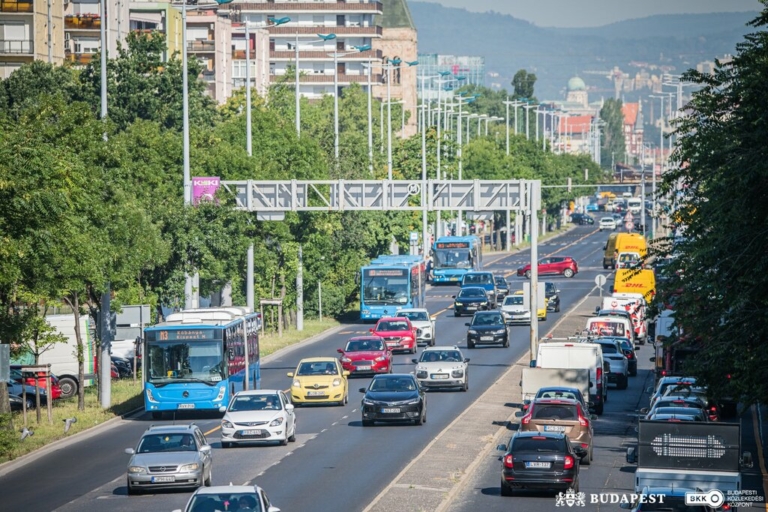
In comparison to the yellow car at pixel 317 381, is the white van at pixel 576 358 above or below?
above

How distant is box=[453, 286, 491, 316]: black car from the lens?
8062cm

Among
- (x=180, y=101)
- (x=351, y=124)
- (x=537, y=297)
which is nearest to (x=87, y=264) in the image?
(x=537, y=297)

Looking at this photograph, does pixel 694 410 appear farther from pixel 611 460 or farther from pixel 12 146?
pixel 12 146

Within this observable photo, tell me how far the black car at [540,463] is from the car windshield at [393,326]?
111 feet

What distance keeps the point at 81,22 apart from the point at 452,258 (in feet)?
122

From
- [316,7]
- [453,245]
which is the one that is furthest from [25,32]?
[316,7]

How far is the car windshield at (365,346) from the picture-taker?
5309 cm

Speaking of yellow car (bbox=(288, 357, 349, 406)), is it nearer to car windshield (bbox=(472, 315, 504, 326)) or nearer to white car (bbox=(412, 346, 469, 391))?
white car (bbox=(412, 346, 469, 391))

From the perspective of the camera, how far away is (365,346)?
5322 centimetres

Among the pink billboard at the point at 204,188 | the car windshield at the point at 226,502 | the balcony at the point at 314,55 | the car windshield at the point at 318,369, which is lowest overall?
the car windshield at the point at 318,369

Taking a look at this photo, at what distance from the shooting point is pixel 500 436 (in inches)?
1518

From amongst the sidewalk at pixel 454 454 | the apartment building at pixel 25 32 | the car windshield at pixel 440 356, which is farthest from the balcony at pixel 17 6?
the car windshield at pixel 440 356

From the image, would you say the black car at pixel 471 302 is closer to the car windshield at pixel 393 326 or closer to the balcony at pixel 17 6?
the car windshield at pixel 393 326

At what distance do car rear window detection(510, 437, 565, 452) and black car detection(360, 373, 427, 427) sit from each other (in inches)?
486
